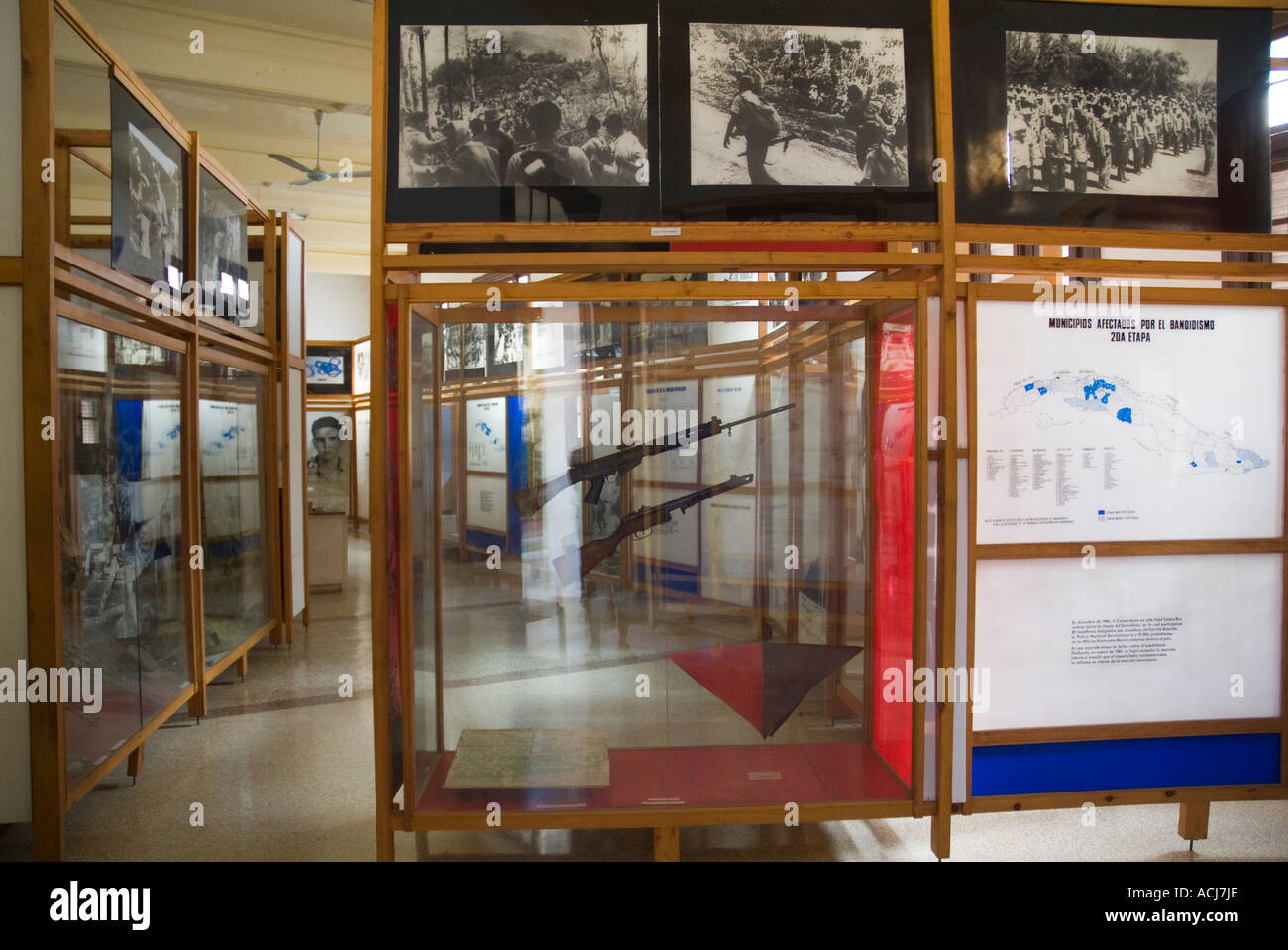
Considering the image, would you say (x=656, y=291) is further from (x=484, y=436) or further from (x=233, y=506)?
(x=233, y=506)

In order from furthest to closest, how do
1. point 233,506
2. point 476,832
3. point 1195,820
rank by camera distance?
point 233,506
point 476,832
point 1195,820

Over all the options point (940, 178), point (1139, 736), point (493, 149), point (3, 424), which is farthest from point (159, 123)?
point (1139, 736)

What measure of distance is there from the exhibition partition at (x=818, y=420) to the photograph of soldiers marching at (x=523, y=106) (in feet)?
0.04

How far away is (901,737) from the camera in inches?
108

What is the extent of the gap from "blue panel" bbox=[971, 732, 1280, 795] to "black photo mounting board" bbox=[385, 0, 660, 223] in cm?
217

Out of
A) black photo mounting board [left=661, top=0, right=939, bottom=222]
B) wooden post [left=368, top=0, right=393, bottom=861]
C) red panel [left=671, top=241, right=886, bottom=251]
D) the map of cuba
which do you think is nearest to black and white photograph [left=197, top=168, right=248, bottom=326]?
wooden post [left=368, top=0, right=393, bottom=861]

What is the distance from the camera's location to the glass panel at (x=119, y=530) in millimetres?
2947

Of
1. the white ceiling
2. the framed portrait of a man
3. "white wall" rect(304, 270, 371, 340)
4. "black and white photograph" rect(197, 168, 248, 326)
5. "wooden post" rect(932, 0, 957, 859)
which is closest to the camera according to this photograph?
"wooden post" rect(932, 0, 957, 859)

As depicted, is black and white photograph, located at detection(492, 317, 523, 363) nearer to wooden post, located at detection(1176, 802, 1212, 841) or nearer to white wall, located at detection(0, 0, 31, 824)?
white wall, located at detection(0, 0, 31, 824)

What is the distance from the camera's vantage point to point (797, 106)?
8.27 feet

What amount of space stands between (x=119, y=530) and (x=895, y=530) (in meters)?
3.20

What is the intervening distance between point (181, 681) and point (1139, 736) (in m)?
4.28

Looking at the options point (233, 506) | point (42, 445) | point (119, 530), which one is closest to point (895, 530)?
point (42, 445)

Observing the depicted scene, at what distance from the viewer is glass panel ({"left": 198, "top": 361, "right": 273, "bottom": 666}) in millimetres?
4551
